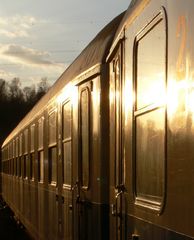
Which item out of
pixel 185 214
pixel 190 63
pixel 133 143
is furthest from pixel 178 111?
pixel 133 143

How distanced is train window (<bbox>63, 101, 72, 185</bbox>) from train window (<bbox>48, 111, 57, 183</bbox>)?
1.14 meters

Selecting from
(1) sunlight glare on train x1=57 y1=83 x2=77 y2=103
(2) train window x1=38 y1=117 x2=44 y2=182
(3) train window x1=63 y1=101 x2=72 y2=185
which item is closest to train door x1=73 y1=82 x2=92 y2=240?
(1) sunlight glare on train x1=57 y1=83 x2=77 y2=103

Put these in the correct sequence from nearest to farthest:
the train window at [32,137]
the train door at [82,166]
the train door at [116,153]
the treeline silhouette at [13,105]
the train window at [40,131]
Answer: the train door at [116,153] < the train door at [82,166] < the train window at [40,131] < the train window at [32,137] < the treeline silhouette at [13,105]

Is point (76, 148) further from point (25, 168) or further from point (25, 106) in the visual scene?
point (25, 106)

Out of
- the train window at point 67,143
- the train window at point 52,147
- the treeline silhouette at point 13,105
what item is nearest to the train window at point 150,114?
A: the train window at point 67,143

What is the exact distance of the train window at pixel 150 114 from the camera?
369cm

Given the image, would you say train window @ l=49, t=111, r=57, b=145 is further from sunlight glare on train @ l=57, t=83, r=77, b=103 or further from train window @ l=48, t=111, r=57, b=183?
sunlight glare on train @ l=57, t=83, r=77, b=103

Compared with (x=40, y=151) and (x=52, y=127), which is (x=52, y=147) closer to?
(x=52, y=127)

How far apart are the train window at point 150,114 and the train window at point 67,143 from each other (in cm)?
387

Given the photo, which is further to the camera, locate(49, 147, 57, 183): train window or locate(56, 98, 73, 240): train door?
→ locate(49, 147, 57, 183): train window

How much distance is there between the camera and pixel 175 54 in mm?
3336

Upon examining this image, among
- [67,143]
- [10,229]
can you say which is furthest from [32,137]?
[10,229]

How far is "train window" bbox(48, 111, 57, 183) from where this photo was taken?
1025 centimetres

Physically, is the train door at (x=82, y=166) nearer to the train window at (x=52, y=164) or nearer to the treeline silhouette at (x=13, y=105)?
the train window at (x=52, y=164)
